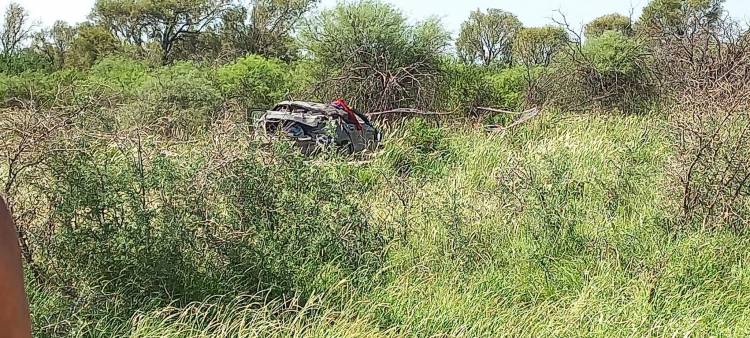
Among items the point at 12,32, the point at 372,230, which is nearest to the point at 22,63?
the point at 12,32

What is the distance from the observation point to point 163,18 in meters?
26.7

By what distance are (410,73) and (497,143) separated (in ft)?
8.31

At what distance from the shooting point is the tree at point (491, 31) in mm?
22900

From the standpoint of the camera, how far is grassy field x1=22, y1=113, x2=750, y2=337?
4.18 m

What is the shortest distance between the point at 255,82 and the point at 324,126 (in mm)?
5683

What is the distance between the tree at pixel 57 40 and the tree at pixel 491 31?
11.8 meters

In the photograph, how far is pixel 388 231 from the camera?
5.54 m

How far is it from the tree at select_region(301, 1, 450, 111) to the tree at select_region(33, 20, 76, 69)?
14.0 metres

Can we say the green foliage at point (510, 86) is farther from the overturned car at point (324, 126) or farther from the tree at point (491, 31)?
the tree at point (491, 31)

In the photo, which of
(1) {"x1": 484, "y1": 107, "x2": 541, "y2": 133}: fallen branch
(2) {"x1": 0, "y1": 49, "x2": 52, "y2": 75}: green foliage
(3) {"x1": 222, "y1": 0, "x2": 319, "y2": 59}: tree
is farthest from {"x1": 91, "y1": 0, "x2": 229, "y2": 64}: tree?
(1) {"x1": 484, "y1": 107, "x2": 541, "y2": 133}: fallen branch

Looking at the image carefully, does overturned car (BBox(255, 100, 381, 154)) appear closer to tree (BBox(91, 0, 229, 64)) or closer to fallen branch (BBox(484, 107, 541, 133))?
fallen branch (BBox(484, 107, 541, 133))

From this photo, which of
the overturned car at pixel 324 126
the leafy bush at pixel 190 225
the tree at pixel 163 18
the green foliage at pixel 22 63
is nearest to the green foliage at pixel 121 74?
the green foliage at pixel 22 63

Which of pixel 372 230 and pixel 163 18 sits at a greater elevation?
pixel 163 18

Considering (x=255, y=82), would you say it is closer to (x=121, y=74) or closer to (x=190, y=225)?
(x=121, y=74)
